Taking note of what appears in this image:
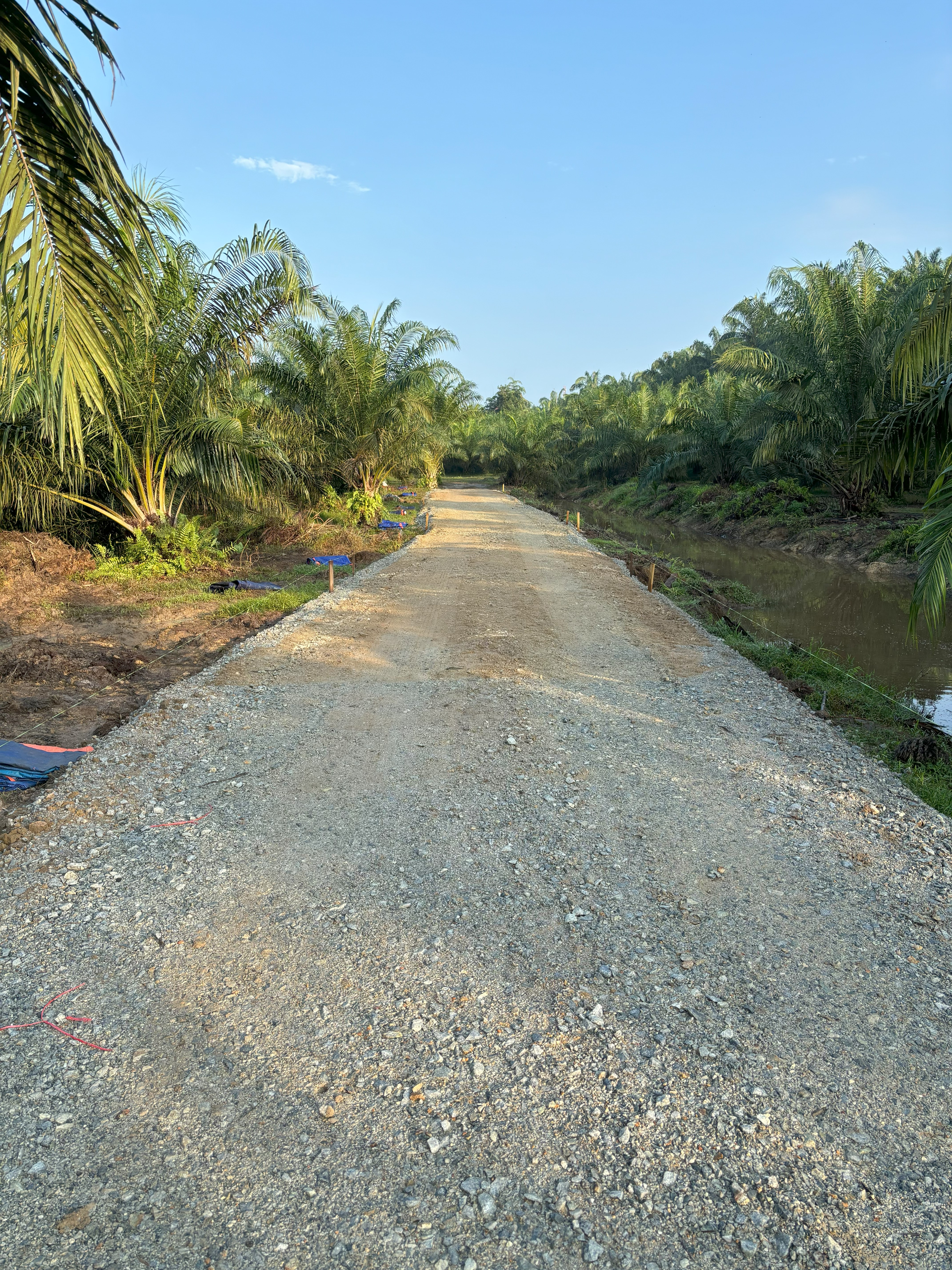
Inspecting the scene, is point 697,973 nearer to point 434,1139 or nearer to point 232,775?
point 434,1139

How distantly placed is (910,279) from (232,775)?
26092 mm

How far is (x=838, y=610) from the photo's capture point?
13836mm

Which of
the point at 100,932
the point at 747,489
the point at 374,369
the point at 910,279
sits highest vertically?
the point at 910,279

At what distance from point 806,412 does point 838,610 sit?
817cm

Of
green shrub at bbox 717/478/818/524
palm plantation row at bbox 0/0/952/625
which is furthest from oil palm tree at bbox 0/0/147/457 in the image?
green shrub at bbox 717/478/818/524

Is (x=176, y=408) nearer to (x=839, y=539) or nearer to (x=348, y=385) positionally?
(x=348, y=385)

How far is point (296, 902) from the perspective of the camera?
3781 millimetres

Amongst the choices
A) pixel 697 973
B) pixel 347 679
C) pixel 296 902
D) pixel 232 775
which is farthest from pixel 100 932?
pixel 347 679

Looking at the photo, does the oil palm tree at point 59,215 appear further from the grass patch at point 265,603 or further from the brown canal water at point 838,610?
the brown canal water at point 838,610

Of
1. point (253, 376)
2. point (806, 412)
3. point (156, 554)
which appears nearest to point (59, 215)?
point (156, 554)

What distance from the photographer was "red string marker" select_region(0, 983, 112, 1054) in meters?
2.82

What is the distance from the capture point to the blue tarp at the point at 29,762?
5.01 m

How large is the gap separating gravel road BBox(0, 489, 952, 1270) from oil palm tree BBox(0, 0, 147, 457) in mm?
2601

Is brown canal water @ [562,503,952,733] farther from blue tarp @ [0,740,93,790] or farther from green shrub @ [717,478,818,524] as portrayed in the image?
blue tarp @ [0,740,93,790]
